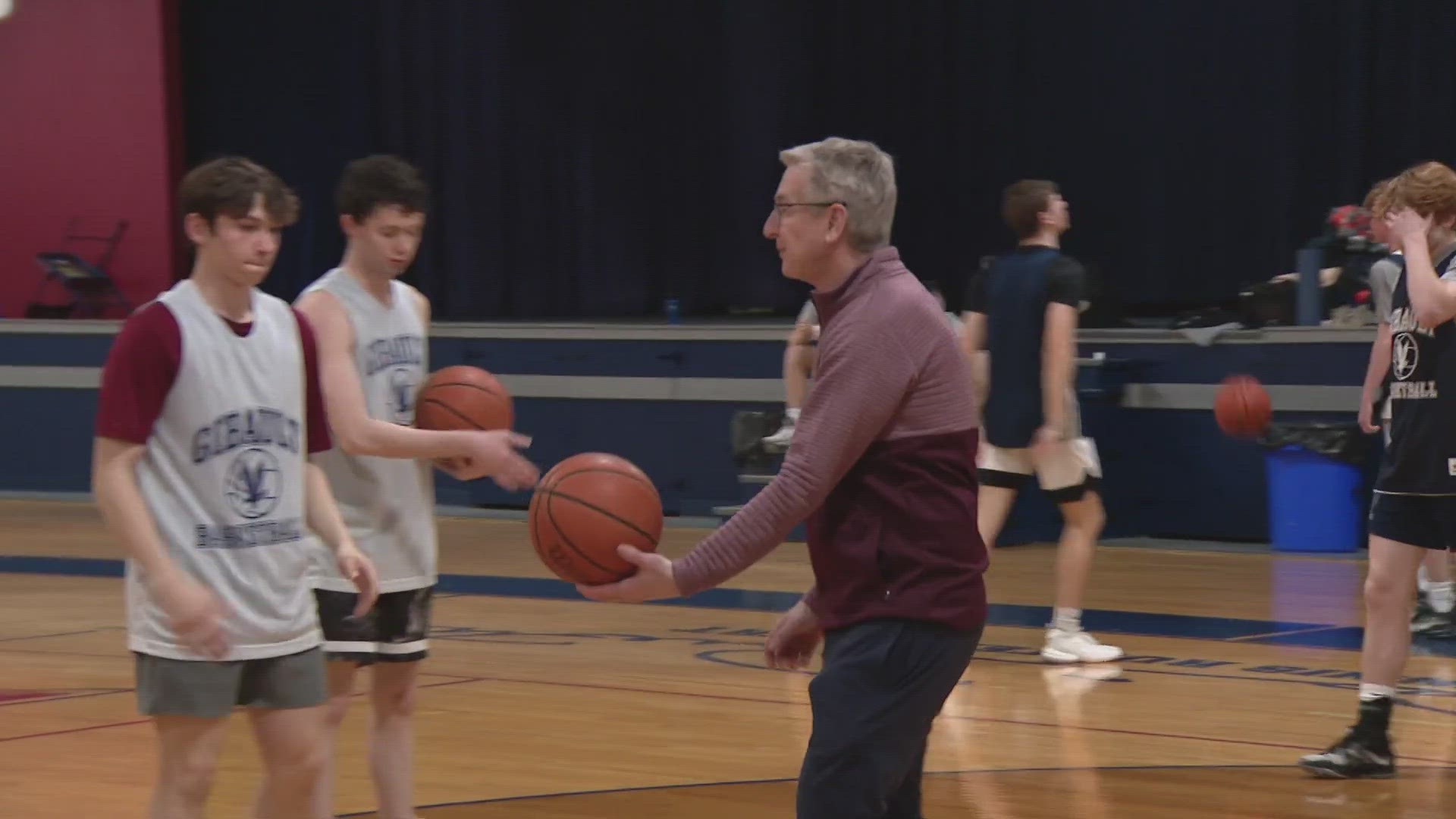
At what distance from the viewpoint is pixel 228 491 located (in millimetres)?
3873

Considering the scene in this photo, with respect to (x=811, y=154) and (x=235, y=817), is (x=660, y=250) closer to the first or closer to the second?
(x=235, y=817)

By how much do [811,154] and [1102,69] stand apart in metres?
11.1

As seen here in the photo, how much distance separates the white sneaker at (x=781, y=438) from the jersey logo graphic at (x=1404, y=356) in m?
6.05

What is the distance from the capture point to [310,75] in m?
17.0

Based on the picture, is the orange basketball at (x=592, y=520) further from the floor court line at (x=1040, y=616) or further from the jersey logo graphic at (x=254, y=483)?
the floor court line at (x=1040, y=616)

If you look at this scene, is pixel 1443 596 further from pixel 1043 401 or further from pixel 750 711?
pixel 750 711

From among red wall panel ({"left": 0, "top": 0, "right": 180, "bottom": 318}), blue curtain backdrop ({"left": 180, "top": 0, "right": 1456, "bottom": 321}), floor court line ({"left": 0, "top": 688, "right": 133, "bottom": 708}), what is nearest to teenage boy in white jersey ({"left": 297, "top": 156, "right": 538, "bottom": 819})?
floor court line ({"left": 0, "top": 688, "right": 133, "bottom": 708})

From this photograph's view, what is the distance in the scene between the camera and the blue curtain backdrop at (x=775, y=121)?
1333cm

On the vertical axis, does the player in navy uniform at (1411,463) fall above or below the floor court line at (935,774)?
above

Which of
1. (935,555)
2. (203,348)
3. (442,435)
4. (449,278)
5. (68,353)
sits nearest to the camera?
(935,555)

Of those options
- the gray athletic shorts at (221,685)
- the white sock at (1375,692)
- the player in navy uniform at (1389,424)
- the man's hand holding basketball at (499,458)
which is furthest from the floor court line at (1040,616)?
the gray athletic shorts at (221,685)

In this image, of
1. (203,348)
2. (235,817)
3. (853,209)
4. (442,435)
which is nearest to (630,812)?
(235,817)

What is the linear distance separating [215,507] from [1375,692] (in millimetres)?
3365

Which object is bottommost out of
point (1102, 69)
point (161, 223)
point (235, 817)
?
point (235, 817)
